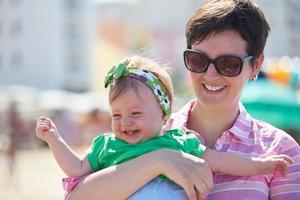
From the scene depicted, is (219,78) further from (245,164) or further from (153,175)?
(153,175)

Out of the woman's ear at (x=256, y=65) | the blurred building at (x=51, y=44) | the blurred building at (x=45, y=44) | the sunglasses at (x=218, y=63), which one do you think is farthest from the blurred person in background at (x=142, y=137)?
the blurred building at (x=45, y=44)

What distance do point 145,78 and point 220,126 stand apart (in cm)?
33

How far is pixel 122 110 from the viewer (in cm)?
255

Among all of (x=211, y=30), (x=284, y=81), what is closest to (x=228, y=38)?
(x=211, y=30)

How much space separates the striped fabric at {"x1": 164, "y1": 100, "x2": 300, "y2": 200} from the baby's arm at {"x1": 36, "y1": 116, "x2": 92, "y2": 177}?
0.33 metres

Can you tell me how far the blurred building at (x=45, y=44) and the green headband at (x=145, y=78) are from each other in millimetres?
52294

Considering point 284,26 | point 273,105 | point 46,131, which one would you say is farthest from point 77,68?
point 46,131

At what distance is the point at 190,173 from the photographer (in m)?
2.40

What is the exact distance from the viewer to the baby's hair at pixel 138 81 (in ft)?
8.39

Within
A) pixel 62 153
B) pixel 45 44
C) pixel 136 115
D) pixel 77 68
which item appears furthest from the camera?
pixel 77 68

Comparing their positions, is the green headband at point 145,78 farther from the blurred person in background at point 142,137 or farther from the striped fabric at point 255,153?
the striped fabric at point 255,153

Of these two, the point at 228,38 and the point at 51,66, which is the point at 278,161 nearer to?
the point at 228,38

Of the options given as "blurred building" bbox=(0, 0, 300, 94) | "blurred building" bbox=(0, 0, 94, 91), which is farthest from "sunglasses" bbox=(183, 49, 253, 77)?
"blurred building" bbox=(0, 0, 94, 91)

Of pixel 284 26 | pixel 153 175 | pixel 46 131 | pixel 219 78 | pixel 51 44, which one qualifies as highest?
pixel 219 78
